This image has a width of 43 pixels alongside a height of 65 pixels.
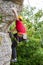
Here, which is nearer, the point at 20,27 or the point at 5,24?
the point at 20,27

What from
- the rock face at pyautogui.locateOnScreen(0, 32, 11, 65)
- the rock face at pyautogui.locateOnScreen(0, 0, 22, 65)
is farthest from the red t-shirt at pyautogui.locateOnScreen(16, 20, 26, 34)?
the rock face at pyautogui.locateOnScreen(0, 32, 11, 65)

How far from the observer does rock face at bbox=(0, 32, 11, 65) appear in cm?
482

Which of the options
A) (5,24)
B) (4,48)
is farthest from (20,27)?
(4,48)

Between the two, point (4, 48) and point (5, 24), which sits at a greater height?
point (5, 24)

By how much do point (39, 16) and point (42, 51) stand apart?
1.30 meters

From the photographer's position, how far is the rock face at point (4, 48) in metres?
4.82

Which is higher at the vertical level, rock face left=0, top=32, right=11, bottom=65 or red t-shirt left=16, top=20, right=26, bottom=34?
red t-shirt left=16, top=20, right=26, bottom=34

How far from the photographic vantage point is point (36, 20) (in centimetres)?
743

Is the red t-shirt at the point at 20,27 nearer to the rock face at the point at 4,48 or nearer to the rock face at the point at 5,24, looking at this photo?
the rock face at the point at 5,24

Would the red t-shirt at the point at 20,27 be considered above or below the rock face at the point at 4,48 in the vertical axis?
above

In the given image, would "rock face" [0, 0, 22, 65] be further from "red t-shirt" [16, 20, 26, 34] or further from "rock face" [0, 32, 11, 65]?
"red t-shirt" [16, 20, 26, 34]

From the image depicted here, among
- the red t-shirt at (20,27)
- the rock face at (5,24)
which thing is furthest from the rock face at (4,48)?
the red t-shirt at (20,27)

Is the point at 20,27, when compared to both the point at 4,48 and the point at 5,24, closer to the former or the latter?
the point at 5,24

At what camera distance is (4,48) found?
4863 mm
